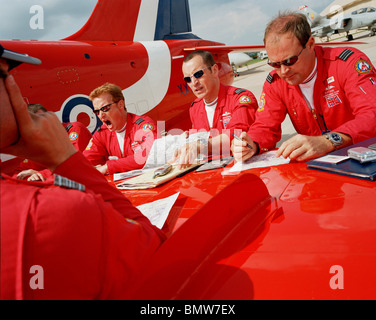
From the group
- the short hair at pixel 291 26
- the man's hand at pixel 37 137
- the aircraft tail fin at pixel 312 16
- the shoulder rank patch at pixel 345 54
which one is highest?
the aircraft tail fin at pixel 312 16

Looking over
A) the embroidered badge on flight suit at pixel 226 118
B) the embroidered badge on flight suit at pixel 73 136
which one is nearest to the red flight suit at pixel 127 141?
the embroidered badge on flight suit at pixel 73 136

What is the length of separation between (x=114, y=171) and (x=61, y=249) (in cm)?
173

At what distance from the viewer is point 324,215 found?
0.80 metres

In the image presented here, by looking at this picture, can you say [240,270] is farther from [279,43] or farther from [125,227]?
[279,43]

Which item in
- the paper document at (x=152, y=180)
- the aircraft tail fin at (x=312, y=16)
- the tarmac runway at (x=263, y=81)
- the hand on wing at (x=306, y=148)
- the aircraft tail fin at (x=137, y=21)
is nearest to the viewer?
the hand on wing at (x=306, y=148)

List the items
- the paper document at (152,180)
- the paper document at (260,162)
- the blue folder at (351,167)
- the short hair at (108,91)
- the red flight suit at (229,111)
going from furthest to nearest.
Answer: the short hair at (108,91) → the red flight suit at (229,111) → the paper document at (152,180) → the paper document at (260,162) → the blue folder at (351,167)

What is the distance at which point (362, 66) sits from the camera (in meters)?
A: 1.54

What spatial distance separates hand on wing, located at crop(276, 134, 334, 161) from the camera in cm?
128

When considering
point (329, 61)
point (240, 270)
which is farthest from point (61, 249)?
point (329, 61)

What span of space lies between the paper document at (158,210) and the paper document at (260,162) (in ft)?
1.34

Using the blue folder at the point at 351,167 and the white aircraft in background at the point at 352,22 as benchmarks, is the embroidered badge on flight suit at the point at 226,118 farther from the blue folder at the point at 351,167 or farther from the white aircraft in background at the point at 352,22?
the white aircraft in background at the point at 352,22

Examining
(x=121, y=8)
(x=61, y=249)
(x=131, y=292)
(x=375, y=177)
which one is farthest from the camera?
(x=121, y=8)

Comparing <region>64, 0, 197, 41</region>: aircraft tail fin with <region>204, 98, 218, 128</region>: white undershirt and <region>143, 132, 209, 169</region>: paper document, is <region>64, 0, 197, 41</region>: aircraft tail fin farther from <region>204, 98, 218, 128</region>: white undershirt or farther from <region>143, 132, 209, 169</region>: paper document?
<region>143, 132, 209, 169</region>: paper document

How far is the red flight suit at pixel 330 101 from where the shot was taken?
1437mm
